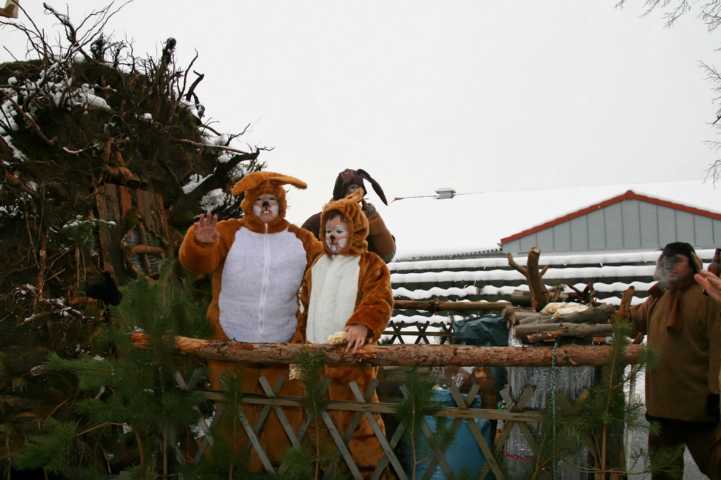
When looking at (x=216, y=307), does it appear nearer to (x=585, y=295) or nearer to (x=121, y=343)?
(x=121, y=343)

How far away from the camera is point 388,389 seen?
4.50 meters

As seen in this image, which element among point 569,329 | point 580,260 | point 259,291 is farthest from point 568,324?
point 580,260

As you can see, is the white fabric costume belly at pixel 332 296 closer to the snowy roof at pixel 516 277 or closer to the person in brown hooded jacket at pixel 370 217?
the person in brown hooded jacket at pixel 370 217

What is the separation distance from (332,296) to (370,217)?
2.43 feet

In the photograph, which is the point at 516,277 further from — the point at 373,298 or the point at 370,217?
the point at 373,298

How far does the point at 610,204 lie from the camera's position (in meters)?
13.5

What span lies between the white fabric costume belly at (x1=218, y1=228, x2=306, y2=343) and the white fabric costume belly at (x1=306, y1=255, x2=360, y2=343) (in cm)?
24

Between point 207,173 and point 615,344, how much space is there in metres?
5.14

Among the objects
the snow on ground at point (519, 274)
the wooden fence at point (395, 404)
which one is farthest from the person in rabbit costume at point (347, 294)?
the snow on ground at point (519, 274)

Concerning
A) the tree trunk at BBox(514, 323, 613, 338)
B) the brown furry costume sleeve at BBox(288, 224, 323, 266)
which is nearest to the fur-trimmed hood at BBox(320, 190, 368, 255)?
the brown furry costume sleeve at BBox(288, 224, 323, 266)

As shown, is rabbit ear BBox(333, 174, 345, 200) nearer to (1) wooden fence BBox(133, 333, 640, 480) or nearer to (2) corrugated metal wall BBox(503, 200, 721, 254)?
(1) wooden fence BBox(133, 333, 640, 480)

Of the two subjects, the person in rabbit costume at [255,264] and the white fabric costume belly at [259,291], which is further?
the white fabric costume belly at [259,291]

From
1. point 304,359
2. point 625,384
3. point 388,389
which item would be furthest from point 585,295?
point 304,359

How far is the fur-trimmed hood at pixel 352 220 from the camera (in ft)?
12.8
